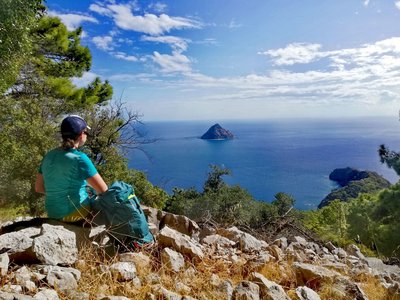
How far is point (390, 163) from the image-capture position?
1521cm

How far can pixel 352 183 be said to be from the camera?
231ft

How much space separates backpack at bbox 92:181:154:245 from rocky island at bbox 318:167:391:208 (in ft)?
181

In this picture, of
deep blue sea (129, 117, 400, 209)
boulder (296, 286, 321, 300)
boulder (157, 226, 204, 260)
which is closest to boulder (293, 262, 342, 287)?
boulder (296, 286, 321, 300)

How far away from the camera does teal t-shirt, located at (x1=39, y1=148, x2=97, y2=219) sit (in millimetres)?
3262

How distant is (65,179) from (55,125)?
914 centimetres

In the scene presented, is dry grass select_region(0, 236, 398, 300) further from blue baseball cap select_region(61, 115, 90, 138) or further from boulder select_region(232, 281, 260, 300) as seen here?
blue baseball cap select_region(61, 115, 90, 138)

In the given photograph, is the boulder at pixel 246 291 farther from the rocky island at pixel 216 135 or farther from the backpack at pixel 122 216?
the rocky island at pixel 216 135

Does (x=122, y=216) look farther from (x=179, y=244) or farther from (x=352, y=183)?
(x=352, y=183)

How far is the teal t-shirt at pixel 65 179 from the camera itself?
10.7 feet

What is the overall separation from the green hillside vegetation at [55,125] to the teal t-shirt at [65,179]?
1.89 meters

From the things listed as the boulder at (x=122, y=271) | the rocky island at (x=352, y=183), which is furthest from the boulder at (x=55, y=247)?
the rocky island at (x=352, y=183)

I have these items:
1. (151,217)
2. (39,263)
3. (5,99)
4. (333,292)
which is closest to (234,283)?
(333,292)

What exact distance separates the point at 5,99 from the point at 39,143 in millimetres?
1900

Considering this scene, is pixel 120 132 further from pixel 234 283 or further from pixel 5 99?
pixel 234 283
